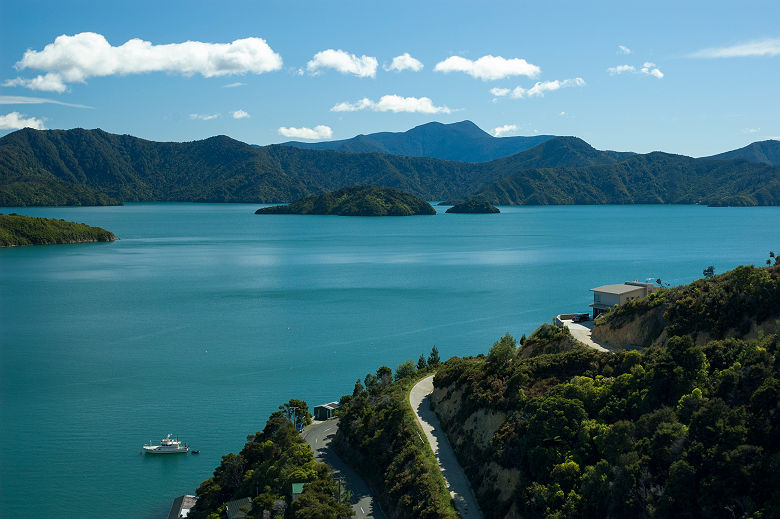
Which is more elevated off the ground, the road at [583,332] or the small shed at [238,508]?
the road at [583,332]

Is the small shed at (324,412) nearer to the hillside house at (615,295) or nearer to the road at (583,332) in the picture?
the road at (583,332)

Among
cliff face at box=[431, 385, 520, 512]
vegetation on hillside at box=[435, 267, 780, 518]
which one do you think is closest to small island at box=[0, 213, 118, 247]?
cliff face at box=[431, 385, 520, 512]

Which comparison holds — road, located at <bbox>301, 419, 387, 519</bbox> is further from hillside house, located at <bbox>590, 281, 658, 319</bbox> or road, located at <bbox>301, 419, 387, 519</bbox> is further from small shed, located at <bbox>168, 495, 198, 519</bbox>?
hillside house, located at <bbox>590, 281, 658, 319</bbox>

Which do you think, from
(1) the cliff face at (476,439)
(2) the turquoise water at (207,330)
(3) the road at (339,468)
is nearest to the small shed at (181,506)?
(2) the turquoise water at (207,330)

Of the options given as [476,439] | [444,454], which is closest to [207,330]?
[444,454]

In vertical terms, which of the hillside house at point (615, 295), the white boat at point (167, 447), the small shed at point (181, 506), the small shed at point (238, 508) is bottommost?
the small shed at point (181, 506)


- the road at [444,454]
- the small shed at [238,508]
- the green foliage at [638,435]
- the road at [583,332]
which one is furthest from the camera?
the road at [583,332]

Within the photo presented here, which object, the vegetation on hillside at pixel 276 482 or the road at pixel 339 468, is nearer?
the vegetation on hillside at pixel 276 482

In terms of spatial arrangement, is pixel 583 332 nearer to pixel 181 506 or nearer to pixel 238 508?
pixel 238 508
